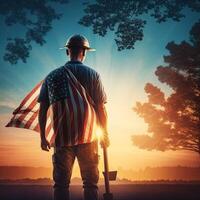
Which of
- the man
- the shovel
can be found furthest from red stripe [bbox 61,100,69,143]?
the shovel

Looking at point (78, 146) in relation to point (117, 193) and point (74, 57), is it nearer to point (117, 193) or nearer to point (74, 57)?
point (74, 57)

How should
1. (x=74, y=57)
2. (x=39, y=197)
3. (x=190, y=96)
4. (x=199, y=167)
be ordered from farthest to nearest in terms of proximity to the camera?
1. (x=199, y=167)
2. (x=190, y=96)
3. (x=39, y=197)
4. (x=74, y=57)

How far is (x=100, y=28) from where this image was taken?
948 cm

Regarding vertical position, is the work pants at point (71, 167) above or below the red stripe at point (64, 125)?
below

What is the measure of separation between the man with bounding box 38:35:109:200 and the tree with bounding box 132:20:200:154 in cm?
1404

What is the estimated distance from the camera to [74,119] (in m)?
3.71

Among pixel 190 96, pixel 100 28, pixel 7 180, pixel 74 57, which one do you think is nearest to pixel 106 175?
pixel 74 57

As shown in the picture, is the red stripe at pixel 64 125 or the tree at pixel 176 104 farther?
the tree at pixel 176 104

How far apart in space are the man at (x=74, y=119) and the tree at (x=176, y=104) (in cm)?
1404

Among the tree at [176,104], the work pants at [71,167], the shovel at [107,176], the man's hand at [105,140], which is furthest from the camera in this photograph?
the tree at [176,104]

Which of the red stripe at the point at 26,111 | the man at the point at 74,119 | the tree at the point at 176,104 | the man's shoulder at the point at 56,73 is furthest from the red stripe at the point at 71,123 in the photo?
the tree at the point at 176,104

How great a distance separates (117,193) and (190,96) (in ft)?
31.1

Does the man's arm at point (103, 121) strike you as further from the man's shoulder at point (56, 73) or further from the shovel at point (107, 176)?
the man's shoulder at point (56, 73)

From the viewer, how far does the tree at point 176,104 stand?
1745cm
